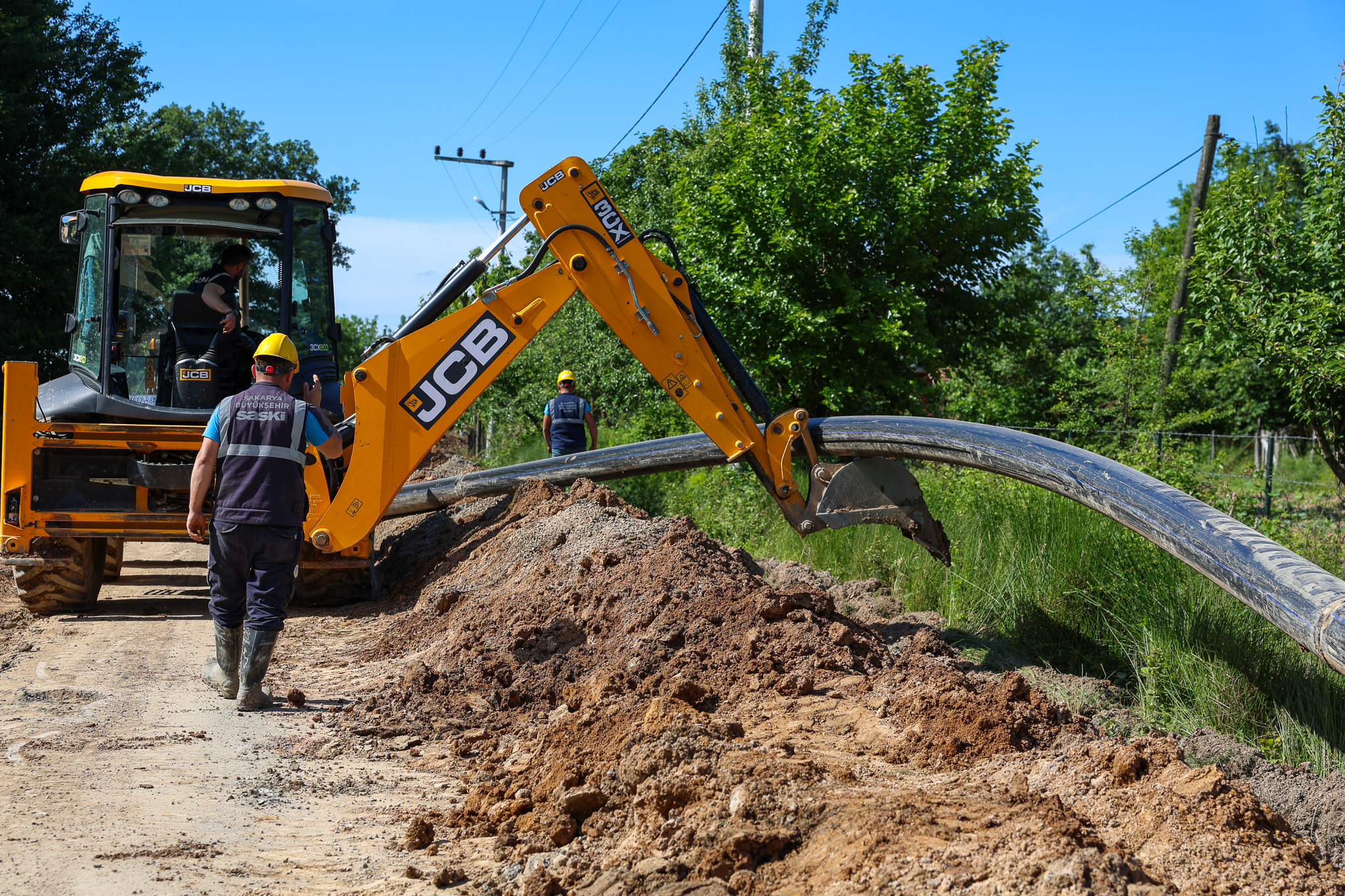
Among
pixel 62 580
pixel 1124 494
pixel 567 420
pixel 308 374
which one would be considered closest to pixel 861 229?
pixel 567 420

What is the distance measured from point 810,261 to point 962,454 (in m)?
6.89

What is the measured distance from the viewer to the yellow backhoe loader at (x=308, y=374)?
23.0 ft

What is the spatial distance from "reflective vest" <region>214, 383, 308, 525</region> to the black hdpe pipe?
296 centimetres

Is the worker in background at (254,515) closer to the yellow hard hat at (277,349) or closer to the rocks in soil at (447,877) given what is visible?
the yellow hard hat at (277,349)

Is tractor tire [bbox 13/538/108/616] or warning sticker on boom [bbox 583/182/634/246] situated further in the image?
tractor tire [bbox 13/538/108/616]

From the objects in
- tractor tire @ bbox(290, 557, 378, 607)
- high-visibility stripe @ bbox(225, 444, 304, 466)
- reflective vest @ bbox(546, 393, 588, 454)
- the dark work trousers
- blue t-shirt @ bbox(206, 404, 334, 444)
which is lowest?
tractor tire @ bbox(290, 557, 378, 607)

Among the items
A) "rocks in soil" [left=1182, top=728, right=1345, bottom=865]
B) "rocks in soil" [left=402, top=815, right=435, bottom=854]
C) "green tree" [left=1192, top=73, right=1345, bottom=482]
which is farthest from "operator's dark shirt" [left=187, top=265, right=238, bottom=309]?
"green tree" [left=1192, top=73, right=1345, bottom=482]

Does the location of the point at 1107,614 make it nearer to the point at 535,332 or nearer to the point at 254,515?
the point at 535,332

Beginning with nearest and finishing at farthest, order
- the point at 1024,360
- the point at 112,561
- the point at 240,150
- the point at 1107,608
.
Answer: the point at 1107,608, the point at 112,561, the point at 1024,360, the point at 240,150

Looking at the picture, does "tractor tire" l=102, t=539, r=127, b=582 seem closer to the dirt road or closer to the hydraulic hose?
the dirt road

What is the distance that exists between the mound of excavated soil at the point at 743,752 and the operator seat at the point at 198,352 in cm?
253

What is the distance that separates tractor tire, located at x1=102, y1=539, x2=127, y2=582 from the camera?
934 cm

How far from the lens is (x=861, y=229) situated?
12.2 metres

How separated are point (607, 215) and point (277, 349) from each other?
8.14ft
